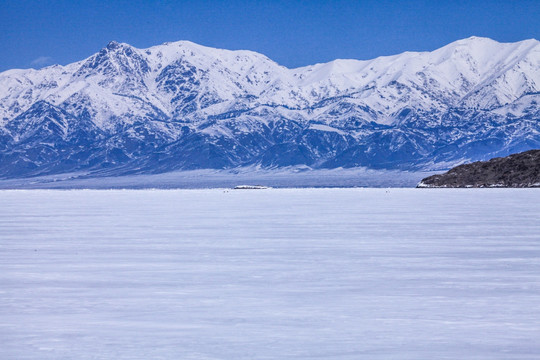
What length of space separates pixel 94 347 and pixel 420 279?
8918 millimetres

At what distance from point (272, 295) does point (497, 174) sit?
12254 centimetres

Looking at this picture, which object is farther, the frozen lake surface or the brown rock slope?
the brown rock slope

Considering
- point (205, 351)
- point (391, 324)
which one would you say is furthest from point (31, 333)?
point (391, 324)

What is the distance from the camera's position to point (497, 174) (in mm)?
133750

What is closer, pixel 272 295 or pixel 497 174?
pixel 272 295

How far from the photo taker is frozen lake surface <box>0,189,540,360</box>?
12453 millimetres

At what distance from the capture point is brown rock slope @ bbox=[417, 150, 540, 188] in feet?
418

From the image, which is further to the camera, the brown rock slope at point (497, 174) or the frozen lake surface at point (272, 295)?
the brown rock slope at point (497, 174)

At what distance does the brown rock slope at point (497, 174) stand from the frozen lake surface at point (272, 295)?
98816 mm

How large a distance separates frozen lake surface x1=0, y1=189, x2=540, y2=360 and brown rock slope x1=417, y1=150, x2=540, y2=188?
98816 mm

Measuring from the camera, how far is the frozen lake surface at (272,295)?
12.5 m

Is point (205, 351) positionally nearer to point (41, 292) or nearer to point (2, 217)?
point (41, 292)

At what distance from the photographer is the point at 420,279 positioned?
747 inches

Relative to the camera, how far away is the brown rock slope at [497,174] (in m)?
127
